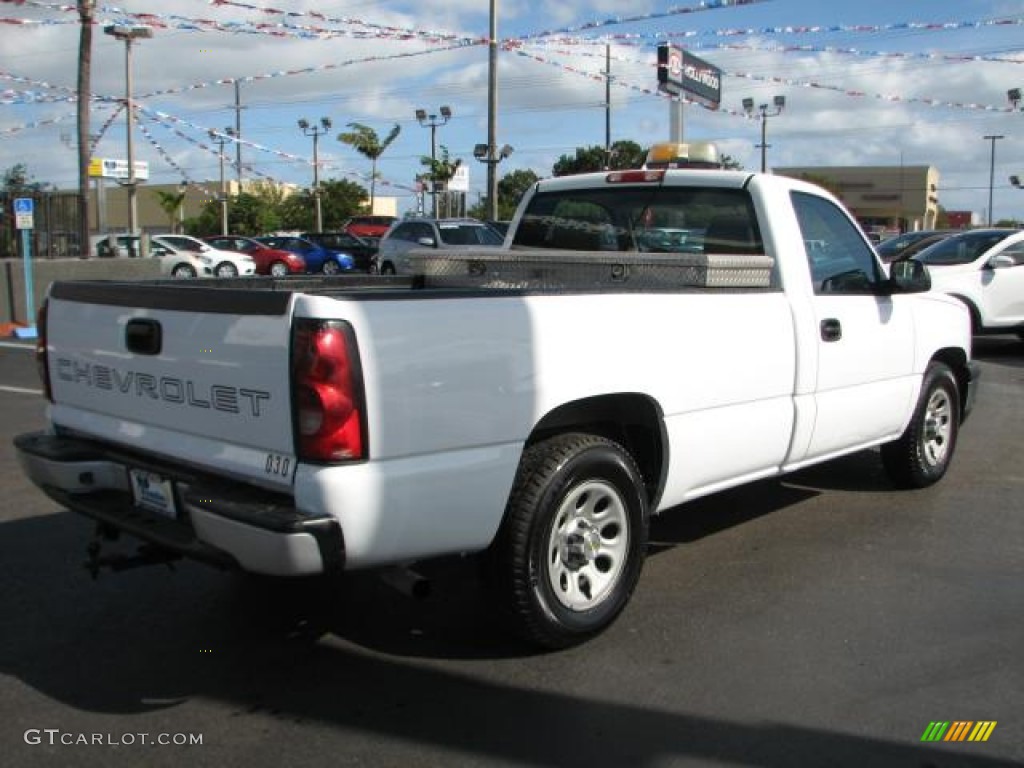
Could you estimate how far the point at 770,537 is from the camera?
211 inches

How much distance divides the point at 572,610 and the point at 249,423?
145 centimetres

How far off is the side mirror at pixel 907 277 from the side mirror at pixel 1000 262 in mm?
7921

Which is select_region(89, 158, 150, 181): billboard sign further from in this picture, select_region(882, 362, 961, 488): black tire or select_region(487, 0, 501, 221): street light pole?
select_region(882, 362, 961, 488): black tire

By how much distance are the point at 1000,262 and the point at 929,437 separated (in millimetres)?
7464

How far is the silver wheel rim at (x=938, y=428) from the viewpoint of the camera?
628cm

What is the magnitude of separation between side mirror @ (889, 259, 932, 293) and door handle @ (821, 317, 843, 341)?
2.22 ft

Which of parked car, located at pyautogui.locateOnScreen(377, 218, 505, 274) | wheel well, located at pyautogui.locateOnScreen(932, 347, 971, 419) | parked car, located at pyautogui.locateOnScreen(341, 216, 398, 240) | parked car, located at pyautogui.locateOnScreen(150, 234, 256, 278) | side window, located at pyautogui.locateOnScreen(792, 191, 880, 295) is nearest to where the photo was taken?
side window, located at pyautogui.locateOnScreen(792, 191, 880, 295)

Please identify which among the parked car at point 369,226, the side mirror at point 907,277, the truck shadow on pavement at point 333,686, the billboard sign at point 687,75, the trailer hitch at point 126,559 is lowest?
the truck shadow on pavement at point 333,686

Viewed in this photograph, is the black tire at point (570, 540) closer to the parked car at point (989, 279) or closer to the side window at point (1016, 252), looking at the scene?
the parked car at point (989, 279)

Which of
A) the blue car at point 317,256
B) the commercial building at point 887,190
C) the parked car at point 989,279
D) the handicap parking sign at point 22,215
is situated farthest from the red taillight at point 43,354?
the commercial building at point 887,190

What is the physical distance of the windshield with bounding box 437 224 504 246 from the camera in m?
21.7

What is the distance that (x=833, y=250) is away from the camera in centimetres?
538

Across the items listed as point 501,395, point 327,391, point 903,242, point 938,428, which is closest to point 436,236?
point 903,242
